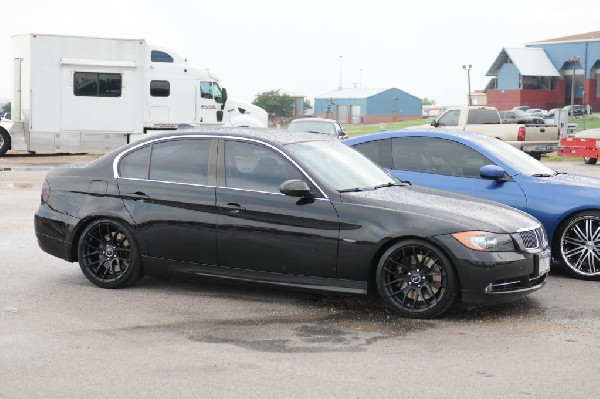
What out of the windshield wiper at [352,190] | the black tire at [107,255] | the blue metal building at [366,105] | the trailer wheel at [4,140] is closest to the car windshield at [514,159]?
the windshield wiper at [352,190]

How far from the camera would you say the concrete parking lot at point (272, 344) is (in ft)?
18.8

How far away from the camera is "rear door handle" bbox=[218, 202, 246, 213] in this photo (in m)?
8.22

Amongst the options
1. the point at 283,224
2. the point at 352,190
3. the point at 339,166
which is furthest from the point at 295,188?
the point at 339,166

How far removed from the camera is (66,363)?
20.4ft

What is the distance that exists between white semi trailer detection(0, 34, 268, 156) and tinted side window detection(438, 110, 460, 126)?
7.80 meters

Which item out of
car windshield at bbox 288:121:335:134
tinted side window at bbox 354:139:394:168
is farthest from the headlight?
car windshield at bbox 288:121:335:134

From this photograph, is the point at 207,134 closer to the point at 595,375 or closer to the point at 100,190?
the point at 100,190

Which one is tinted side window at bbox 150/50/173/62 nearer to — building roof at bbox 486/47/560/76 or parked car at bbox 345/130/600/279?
parked car at bbox 345/130/600/279

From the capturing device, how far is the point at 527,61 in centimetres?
9488

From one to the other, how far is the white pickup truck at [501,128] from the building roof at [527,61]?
65.1 metres

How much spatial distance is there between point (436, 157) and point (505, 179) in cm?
85

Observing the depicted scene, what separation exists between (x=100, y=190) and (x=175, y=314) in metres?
1.67

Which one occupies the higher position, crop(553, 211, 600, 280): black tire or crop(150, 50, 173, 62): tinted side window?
crop(150, 50, 173, 62): tinted side window

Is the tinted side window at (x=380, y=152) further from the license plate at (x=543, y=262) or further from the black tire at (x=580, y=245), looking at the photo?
the license plate at (x=543, y=262)
